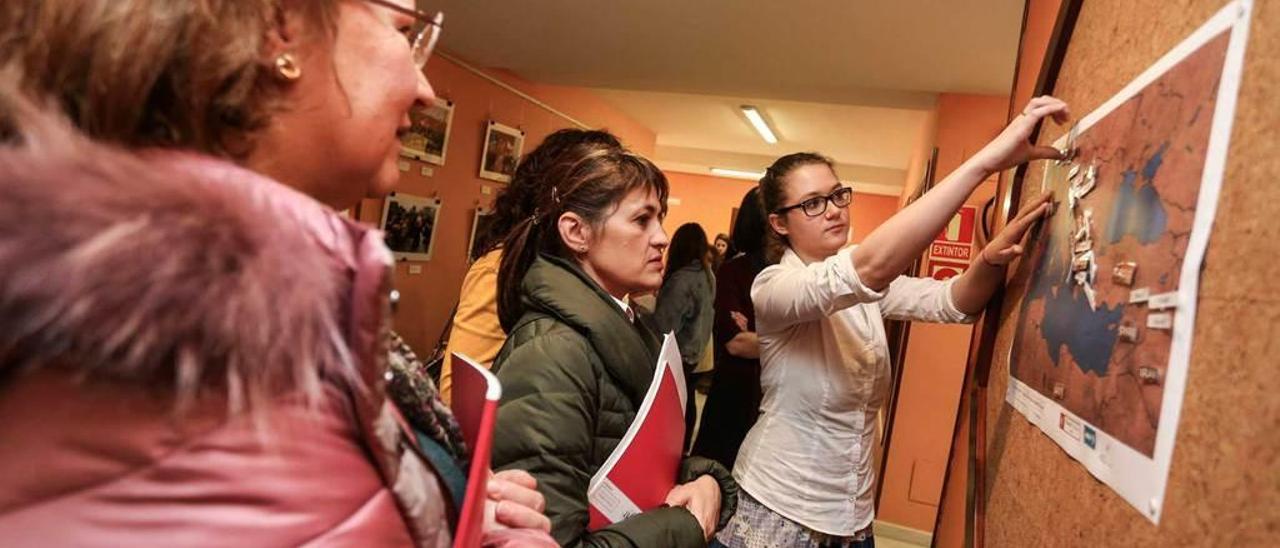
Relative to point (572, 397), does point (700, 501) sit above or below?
below

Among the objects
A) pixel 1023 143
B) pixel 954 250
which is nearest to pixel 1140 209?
pixel 1023 143

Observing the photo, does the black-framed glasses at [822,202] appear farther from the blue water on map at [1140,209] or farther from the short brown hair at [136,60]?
the short brown hair at [136,60]

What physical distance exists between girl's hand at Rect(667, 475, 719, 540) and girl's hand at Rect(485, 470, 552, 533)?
16.4 inches

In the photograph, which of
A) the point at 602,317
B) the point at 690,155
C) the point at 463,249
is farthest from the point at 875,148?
the point at 602,317

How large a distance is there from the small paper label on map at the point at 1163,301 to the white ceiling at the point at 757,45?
2083 millimetres

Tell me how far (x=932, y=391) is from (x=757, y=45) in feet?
6.84

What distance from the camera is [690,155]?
8.24 metres

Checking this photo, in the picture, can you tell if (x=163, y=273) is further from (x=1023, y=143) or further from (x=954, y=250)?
(x=954, y=250)

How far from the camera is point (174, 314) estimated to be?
1.16 feet

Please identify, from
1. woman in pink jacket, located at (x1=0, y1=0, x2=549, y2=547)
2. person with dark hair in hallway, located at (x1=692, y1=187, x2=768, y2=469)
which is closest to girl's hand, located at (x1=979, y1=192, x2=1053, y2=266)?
woman in pink jacket, located at (x1=0, y1=0, x2=549, y2=547)

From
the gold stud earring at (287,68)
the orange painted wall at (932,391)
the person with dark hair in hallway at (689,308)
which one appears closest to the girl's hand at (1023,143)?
the gold stud earring at (287,68)

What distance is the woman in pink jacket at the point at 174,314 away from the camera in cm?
34

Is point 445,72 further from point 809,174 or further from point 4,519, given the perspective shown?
point 4,519

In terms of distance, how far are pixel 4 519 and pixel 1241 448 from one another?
706mm
